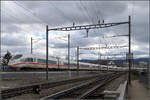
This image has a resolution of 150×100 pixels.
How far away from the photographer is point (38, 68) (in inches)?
1591

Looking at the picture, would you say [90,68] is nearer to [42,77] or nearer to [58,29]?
[42,77]

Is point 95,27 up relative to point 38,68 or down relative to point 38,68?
up

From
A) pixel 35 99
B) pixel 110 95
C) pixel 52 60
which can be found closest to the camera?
pixel 35 99

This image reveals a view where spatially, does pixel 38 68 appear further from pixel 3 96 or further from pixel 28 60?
pixel 3 96

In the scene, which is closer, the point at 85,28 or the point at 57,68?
the point at 85,28

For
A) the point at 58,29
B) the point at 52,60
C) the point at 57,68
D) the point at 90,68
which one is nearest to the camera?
the point at 58,29

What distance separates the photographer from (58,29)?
2638 centimetres

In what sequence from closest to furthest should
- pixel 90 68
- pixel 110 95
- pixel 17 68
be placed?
pixel 110 95 → pixel 17 68 → pixel 90 68

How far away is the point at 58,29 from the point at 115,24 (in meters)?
7.41

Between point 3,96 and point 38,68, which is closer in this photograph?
point 3,96

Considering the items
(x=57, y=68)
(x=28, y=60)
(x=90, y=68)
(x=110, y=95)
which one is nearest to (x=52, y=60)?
(x=57, y=68)

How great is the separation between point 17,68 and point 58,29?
14323 mm

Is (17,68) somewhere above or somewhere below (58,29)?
below

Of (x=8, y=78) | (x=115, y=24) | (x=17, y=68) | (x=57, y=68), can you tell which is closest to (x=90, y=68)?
(x=57, y=68)
